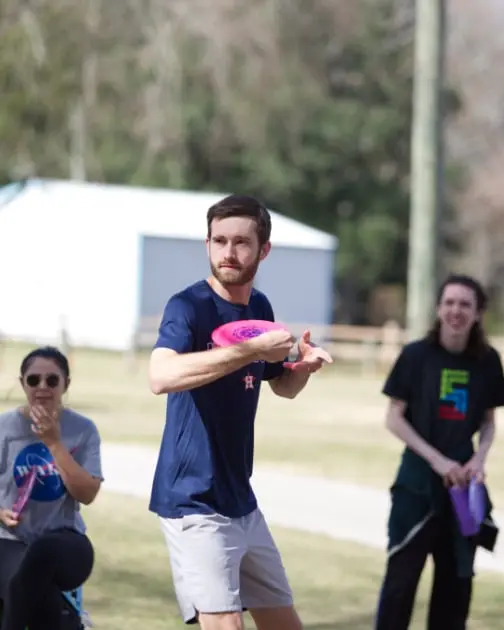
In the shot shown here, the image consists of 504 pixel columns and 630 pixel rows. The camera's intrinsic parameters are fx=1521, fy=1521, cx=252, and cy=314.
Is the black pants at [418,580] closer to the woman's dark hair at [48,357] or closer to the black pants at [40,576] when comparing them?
the black pants at [40,576]

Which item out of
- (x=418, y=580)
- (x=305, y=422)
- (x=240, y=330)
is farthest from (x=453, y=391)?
(x=305, y=422)

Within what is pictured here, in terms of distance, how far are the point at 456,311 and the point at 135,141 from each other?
4526 centimetres

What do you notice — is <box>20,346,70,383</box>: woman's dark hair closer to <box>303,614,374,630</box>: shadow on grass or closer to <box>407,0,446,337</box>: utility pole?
<box>303,614,374,630</box>: shadow on grass

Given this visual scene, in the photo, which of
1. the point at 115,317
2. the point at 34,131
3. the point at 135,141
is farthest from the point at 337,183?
the point at 34,131

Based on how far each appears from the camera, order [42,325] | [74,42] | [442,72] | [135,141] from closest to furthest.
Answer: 1. [442,72]
2. [74,42]
3. [42,325]
4. [135,141]

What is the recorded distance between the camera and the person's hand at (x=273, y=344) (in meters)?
4.22

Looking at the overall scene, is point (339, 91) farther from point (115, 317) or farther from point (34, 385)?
point (34, 385)

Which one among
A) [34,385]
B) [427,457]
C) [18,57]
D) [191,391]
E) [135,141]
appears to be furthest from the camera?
[135,141]


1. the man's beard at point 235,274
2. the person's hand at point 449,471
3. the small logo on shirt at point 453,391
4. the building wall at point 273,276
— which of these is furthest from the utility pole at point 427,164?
the building wall at point 273,276

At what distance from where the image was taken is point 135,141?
5128cm

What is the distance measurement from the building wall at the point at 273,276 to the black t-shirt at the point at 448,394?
114ft

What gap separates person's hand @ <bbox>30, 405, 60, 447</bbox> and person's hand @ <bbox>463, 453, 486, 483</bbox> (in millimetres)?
1884

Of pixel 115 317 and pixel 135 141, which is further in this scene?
pixel 135 141

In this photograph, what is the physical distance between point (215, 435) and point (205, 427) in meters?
0.04
